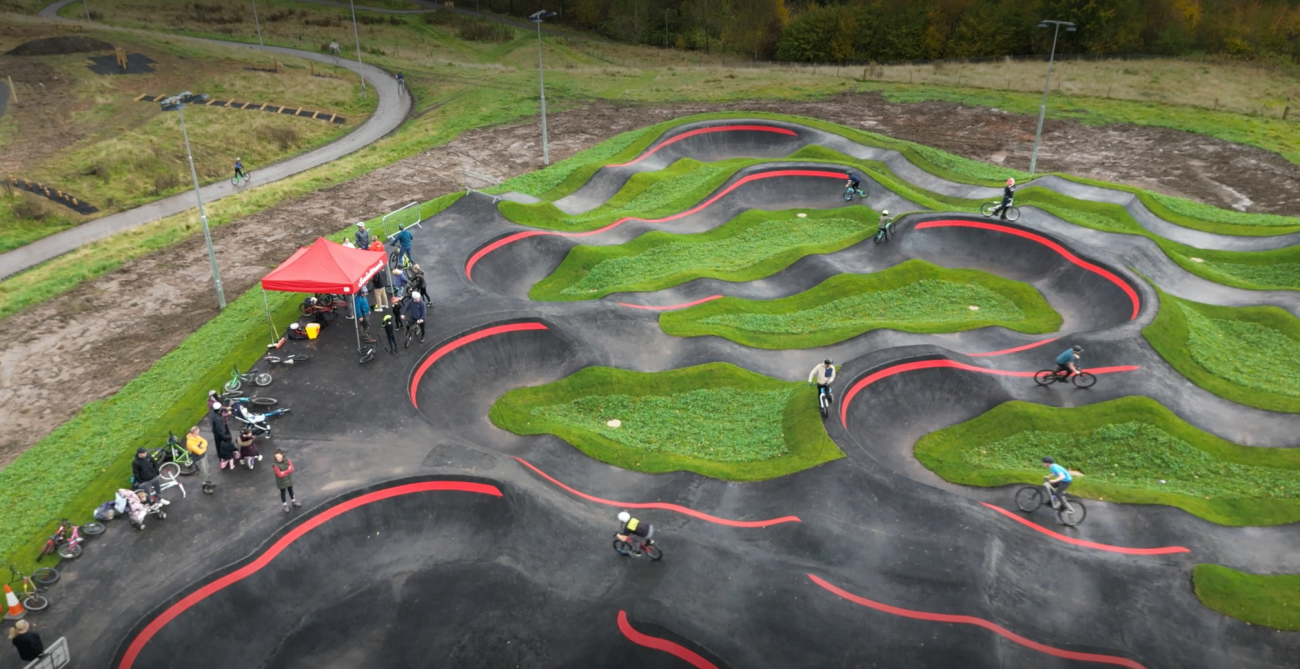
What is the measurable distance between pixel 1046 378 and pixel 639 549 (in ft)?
57.6

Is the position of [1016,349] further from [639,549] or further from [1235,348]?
[639,549]

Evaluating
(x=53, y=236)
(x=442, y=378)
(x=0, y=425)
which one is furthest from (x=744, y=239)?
(x=53, y=236)

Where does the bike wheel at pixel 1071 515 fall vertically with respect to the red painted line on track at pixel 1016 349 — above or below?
below

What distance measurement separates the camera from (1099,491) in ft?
72.1

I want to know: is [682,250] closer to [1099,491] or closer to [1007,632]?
[1099,491]

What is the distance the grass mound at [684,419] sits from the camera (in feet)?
77.0

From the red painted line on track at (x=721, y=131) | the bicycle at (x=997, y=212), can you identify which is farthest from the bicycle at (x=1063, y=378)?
the red painted line on track at (x=721, y=131)

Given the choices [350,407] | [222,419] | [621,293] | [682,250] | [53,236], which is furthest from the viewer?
[53,236]

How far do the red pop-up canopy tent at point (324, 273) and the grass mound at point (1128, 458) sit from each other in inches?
806

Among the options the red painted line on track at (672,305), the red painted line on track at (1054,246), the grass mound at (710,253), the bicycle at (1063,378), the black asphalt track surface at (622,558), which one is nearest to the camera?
the black asphalt track surface at (622,558)

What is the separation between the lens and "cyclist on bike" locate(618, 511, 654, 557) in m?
18.5

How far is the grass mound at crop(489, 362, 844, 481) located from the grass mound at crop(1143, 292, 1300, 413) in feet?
50.6

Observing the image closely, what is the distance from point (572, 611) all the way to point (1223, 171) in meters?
54.0

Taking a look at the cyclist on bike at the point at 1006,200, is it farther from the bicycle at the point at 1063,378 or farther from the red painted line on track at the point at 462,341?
the red painted line on track at the point at 462,341
